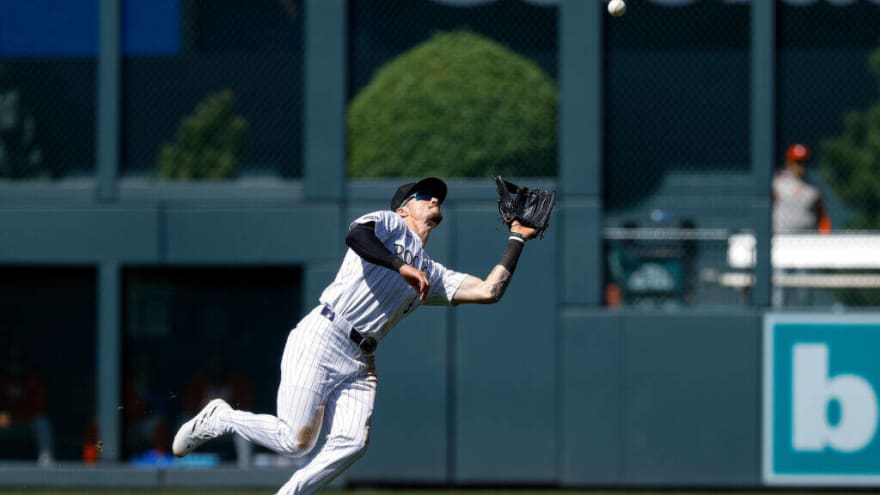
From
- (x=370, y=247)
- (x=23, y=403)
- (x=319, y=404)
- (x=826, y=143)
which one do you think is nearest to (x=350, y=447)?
(x=319, y=404)

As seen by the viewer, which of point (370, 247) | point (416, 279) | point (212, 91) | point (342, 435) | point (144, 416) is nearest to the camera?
point (416, 279)

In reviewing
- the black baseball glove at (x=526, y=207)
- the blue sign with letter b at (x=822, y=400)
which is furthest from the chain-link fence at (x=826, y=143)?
the black baseball glove at (x=526, y=207)

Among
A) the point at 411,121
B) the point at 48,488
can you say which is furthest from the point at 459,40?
the point at 48,488

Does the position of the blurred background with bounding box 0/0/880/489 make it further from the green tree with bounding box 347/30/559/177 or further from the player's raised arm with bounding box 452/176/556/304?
the player's raised arm with bounding box 452/176/556/304

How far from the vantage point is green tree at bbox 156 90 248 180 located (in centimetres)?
1193

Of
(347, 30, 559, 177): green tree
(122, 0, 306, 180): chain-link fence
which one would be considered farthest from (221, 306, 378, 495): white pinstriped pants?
(122, 0, 306, 180): chain-link fence

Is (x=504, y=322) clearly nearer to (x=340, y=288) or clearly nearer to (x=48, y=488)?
(x=48, y=488)

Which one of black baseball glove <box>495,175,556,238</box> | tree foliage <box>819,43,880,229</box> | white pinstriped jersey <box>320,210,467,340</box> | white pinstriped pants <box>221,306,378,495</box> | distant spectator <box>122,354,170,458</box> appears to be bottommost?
distant spectator <box>122,354,170,458</box>

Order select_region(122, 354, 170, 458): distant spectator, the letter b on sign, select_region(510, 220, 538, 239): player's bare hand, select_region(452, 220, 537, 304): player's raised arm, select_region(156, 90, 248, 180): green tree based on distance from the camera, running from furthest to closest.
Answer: select_region(156, 90, 248, 180): green tree → select_region(122, 354, 170, 458): distant spectator → the letter b on sign → select_region(510, 220, 538, 239): player's bare hand → select_region(452, 220, 537, 304): player's raised arm

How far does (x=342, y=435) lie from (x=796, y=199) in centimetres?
587

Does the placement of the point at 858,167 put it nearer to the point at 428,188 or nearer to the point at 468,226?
the point at 468,226

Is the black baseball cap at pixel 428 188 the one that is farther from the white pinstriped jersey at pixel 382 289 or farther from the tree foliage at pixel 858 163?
the tree foliage at pixel 858 163

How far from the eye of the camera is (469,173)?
11688mm

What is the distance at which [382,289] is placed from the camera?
7.01m
